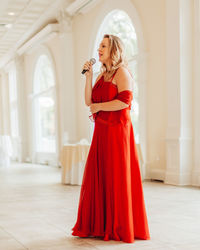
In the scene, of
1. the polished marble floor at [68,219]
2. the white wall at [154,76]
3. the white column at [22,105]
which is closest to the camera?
the polished marble floor at [68,219]

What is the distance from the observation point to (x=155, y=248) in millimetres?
3010

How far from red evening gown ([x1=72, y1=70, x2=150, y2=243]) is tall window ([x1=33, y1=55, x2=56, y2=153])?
9762 mm

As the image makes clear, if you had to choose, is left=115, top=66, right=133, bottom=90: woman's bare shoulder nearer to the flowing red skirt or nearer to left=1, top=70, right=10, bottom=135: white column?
the flowing red skirt

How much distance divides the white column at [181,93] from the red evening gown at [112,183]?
359 centimetres

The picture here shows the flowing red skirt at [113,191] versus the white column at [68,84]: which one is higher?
the white column at [68,84]

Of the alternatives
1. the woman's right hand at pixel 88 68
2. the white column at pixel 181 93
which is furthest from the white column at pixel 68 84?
the woman's right hand at pixel 88 68

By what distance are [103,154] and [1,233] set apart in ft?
4.16

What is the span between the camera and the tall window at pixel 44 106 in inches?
532

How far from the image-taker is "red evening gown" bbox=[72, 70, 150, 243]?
10.5 ft

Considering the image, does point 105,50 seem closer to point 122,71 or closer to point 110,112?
point 122,71

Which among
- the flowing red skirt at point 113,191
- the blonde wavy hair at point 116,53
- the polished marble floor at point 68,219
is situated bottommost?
the polished marble floor at point 68,219

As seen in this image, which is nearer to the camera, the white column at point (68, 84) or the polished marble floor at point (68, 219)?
the polished marble floor at point (68, 219)

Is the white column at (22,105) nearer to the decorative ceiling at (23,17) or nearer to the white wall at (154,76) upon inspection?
the decorative ceiling at (23,17)

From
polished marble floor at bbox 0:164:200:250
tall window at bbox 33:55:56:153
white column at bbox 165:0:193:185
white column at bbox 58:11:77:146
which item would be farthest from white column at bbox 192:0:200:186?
tall window at bbox 33:55:56:153
